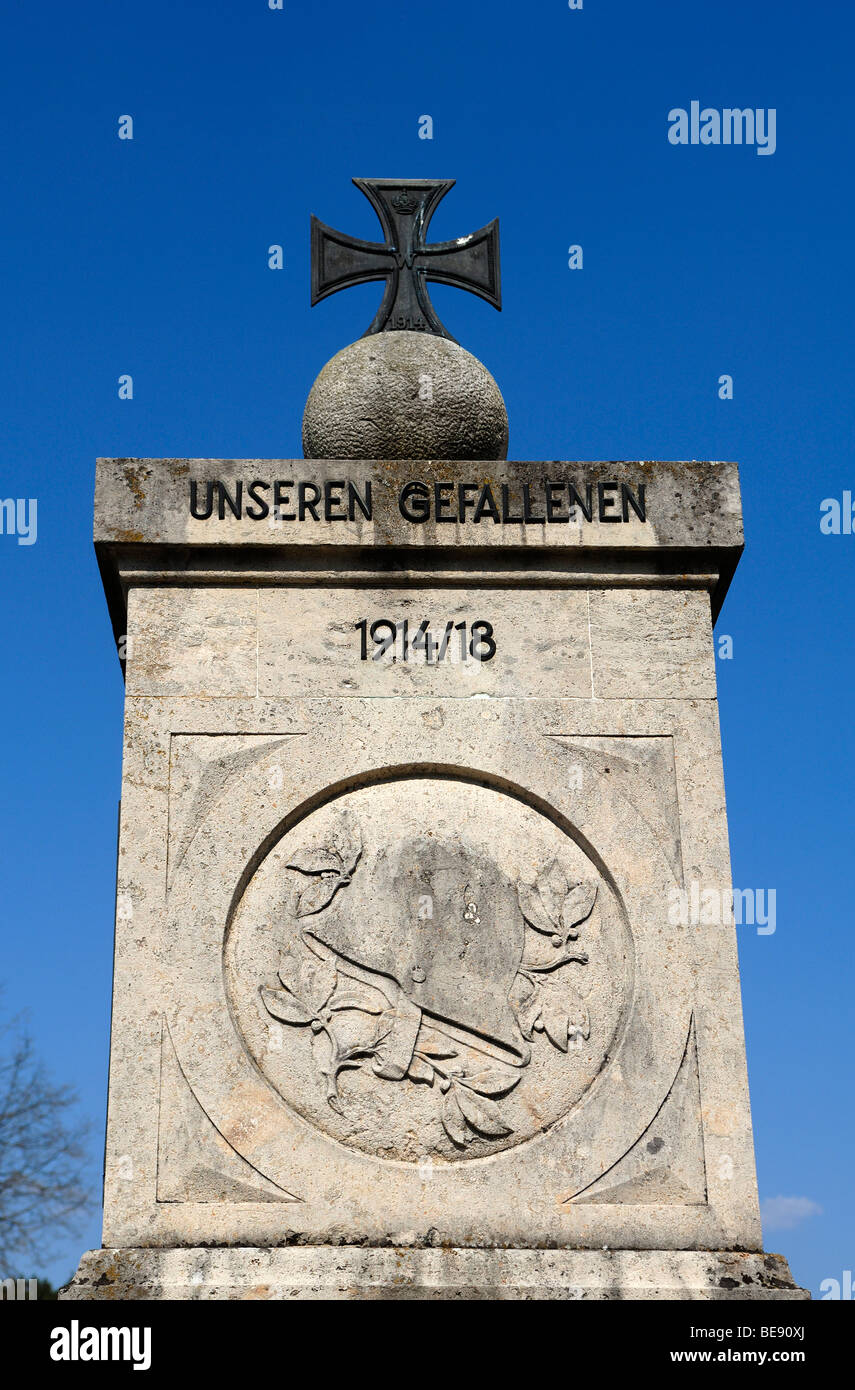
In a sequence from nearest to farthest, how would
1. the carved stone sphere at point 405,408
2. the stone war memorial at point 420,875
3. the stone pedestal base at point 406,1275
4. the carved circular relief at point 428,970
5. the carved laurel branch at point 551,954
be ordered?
the stone pedestal base at point 406,1275 < the stone war memorial at point 420,875 < the carved circular relief at point 428,970 < the carved laurel branch at point 551,954 < the carved stone sphere at point 405,408

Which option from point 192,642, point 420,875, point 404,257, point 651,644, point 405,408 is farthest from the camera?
point 404,257

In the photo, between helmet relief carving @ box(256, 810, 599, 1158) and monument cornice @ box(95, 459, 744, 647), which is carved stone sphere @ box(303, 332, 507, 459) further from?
helmet relief carving @ box(256, 810, 599, 1158)

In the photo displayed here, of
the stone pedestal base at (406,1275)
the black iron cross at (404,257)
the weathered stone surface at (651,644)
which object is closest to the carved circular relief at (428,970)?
the stone pedestal base at (406,1275)

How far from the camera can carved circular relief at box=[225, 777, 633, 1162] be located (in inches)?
240

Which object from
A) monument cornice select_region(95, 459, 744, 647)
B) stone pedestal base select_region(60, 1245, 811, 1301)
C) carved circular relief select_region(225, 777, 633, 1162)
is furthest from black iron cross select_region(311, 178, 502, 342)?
stone pedestal base select_region(60, 1245, 811, 1301)

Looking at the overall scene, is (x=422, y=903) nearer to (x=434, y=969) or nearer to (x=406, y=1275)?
(x=434, y=969)

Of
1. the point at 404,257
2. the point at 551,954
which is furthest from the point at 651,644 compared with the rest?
the point at 404,257

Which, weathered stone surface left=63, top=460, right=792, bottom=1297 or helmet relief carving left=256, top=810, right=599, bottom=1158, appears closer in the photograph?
weathered stone surface left=63, top=460, right=792, bottom=1297

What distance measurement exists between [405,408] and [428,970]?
257cm

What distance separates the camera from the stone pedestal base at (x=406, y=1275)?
18.8 ft

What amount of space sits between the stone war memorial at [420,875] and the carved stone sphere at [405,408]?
0.02 m

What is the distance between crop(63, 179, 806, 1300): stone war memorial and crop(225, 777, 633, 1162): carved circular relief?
0.01 metres

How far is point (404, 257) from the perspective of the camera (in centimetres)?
805

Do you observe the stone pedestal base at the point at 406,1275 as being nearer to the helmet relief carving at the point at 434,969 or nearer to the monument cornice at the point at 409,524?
the helmet relief carving at the point at 434,969
